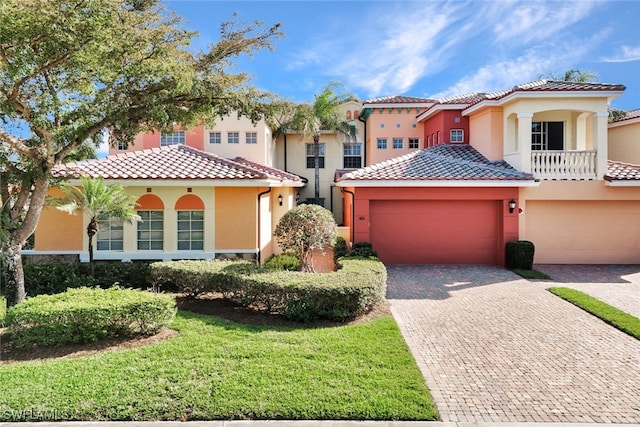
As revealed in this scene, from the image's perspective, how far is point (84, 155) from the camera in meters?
10.9

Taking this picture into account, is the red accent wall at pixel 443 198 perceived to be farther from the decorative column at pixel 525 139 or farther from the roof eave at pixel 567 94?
the roof eave at pixel 567 94

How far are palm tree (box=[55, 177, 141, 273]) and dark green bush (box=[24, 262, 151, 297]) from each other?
50cm

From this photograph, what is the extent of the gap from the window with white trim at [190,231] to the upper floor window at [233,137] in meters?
9.55

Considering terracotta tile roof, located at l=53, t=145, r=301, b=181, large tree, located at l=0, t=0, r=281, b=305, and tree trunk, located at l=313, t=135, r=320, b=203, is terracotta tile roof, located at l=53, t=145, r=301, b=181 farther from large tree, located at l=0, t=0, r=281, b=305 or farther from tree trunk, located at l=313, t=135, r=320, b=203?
tree trunk, located at l=313, t=135, r=320, b=203

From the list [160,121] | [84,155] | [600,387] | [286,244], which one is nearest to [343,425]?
[600,387]

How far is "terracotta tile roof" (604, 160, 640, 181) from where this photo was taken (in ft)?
46.6

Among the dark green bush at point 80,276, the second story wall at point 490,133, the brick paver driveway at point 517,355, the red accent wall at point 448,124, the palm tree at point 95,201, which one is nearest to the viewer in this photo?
the brick paver driveway at point 517,355

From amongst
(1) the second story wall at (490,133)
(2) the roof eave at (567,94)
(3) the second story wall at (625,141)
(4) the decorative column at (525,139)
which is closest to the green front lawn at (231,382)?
(4) the decorative column at (525,139)

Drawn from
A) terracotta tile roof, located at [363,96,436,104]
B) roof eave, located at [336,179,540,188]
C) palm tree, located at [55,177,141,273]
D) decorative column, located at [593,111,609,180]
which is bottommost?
palm tree, located at [55,177,141,273]

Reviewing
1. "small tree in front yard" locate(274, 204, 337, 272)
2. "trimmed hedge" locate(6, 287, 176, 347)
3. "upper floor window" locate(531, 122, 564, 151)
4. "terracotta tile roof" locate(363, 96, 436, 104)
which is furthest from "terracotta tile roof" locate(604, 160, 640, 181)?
"trimmed hedge" locate(6, 287, 176, 347)

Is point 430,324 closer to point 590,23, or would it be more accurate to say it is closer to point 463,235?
point 463,235

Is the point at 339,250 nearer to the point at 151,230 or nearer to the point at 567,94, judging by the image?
the point at 151,230

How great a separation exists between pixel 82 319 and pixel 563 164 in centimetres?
1643

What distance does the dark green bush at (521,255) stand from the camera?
13633 mm
